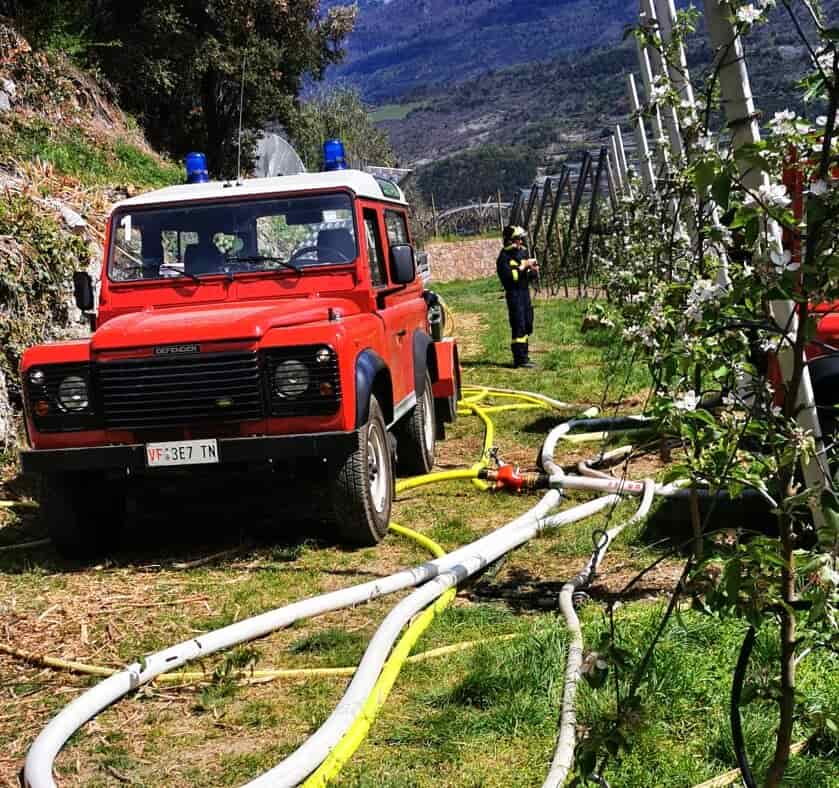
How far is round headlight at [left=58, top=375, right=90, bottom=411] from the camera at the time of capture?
547 centimetres

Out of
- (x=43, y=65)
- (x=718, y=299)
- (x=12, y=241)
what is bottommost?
(x=718, y=299)

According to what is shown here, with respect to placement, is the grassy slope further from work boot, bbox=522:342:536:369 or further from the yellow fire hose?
work boot, bbox=522:342:536:369

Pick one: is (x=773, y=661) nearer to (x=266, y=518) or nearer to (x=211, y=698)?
(x=211, y=698)

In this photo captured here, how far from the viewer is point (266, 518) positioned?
6.54m

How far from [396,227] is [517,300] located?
16.7ft

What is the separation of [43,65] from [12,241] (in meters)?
9.54

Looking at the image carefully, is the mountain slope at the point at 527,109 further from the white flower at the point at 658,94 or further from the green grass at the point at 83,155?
the white flower at the point at 658,94

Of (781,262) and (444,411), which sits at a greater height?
(781,262)

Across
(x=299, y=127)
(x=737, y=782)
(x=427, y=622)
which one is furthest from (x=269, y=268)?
(x=299, y=127)

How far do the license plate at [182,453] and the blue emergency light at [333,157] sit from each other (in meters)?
2.80

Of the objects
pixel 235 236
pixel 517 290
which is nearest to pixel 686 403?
pixel 235 236

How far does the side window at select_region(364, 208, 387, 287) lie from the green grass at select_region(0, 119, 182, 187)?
21.6ft

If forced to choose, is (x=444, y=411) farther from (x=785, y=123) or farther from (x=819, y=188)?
(x=819, y=188)

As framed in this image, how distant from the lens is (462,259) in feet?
126
